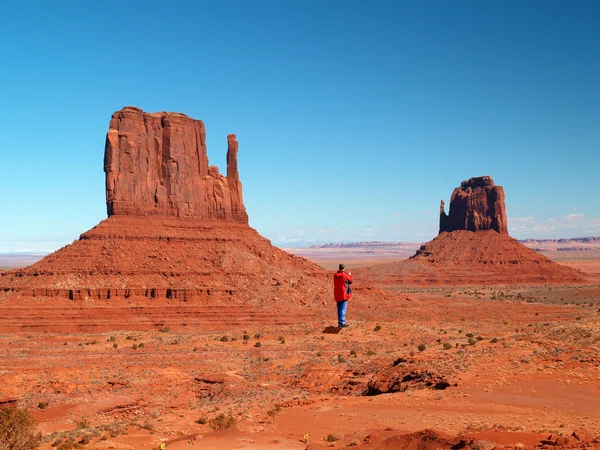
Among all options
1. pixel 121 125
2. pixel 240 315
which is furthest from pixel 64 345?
pixel 121 125

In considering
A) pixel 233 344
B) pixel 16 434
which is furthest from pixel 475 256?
pixel 16 434

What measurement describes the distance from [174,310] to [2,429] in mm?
38674

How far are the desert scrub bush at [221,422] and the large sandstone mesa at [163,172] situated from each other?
4751 cm

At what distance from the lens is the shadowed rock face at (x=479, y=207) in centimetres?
13800

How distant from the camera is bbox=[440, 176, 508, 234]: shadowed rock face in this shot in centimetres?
13800

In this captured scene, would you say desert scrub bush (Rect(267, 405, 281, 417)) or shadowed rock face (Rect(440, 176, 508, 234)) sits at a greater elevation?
shadowed rock face (Rect(440, 176, 508, 234))

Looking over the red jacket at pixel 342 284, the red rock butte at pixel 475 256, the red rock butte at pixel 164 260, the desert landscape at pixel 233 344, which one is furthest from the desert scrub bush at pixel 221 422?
the red rock butte at pixel 475 256

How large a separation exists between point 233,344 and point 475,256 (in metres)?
95.5

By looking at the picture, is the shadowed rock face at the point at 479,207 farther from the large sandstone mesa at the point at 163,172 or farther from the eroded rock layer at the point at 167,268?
the large sandstone mesa at the point at 163,172

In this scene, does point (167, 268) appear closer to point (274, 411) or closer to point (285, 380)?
point (285, 380)

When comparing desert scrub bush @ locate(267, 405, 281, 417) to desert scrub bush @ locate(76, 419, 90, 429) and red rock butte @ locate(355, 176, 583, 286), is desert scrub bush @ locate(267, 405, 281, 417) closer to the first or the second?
desert scrub bush @ locate(76, 419, 90, 429)

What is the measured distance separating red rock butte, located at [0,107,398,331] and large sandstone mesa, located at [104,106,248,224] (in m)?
0.10

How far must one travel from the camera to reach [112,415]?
26562 millimetres

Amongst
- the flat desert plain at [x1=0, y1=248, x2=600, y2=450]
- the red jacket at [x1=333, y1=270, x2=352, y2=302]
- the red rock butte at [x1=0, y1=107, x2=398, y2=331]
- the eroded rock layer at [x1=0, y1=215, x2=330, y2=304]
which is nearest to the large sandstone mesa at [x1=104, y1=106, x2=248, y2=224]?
the red rock butte at [x1=0, y1=107, x2=398, y2=331]
